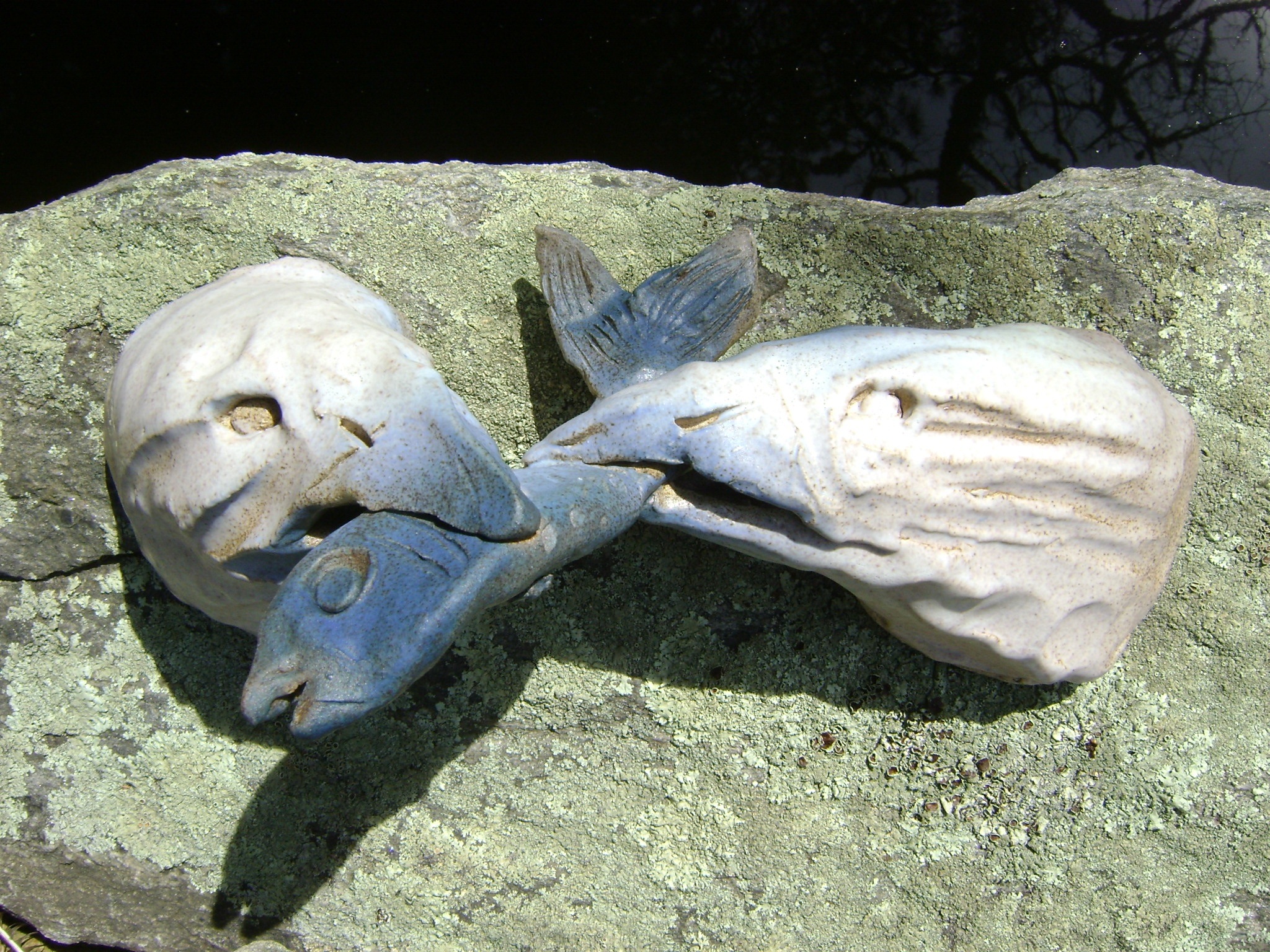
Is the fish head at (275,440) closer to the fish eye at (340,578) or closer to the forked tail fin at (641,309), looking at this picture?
the fish eye at (340,578)

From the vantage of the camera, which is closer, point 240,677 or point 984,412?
point 984,412

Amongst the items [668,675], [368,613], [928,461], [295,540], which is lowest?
[668,675]

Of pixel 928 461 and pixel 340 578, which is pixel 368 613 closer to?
pixel 340 578

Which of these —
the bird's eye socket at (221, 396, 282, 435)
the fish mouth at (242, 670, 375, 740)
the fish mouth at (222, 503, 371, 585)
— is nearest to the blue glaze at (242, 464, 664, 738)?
the fish mouth at (242, 670, 375, 740)

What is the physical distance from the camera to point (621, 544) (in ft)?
3.91

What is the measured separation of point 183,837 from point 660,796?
2.18ft

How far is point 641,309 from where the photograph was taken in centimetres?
109

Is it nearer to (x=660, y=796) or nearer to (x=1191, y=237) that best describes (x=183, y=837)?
(x=660, y=796)

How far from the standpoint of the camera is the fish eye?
727mm

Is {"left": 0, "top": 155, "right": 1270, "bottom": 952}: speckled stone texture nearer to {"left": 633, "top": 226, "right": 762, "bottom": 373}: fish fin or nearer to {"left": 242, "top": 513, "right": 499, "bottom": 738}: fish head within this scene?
{"left": 633, "top": 226, "right": 762, "bottom": 373}: fish fin

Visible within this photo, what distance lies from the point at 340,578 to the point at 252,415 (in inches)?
11.5

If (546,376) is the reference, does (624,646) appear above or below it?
below

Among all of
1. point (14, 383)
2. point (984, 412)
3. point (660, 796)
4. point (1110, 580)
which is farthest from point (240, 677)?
point (1110, 580)

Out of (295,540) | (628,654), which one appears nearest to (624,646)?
(628,654)
